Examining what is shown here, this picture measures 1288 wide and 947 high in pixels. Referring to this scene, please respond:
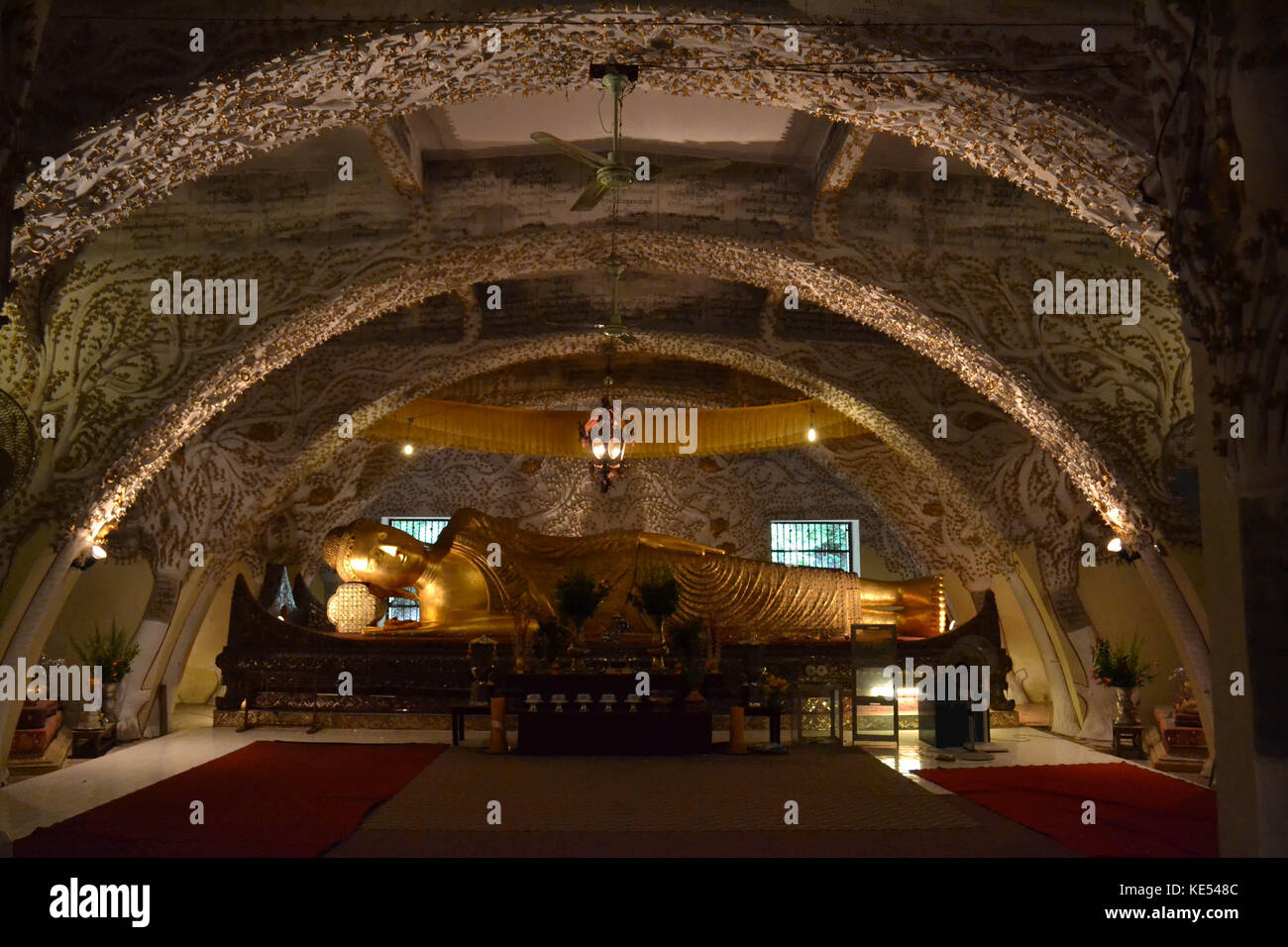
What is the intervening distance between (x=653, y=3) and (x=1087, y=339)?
4.10 m

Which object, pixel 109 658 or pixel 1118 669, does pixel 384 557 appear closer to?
pixel 109 658

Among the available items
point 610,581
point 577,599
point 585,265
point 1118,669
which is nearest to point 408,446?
point 610,581

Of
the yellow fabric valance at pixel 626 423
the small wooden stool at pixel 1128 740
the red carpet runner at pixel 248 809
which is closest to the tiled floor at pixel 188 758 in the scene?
the small wooden stool at pixel 1128 740

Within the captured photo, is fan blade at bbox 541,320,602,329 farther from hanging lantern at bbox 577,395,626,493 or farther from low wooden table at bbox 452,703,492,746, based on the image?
low wooden table at bbox 452,703,492,746

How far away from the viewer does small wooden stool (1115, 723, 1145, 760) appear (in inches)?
323

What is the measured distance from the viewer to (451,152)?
820 cm

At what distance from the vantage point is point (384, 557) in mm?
11898

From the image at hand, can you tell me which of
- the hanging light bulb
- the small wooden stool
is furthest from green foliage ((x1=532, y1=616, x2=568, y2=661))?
the hanging light bulb

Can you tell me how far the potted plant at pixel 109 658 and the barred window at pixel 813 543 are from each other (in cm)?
906

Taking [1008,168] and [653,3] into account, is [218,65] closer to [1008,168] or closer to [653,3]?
[653,3]

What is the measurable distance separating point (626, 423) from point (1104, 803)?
9309mm

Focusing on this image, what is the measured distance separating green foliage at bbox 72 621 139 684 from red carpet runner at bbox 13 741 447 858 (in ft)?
4.12

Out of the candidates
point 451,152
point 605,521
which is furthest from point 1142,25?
point 605,521

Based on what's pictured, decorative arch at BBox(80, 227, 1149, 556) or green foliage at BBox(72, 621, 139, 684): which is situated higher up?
decorative arch at BBox(80, 227, 1149, 556)
